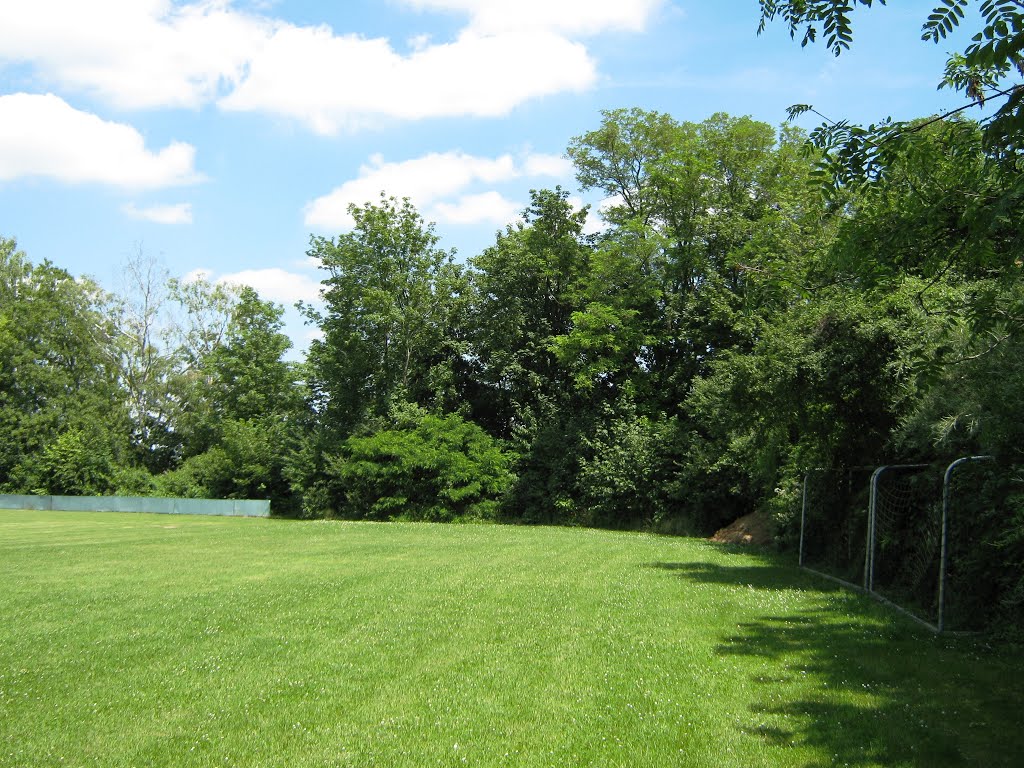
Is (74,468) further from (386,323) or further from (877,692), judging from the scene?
(877,692)

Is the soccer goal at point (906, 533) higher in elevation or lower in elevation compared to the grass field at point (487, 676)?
higher

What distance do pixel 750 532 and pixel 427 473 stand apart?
700 inches

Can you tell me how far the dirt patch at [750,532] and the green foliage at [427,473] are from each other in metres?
13.1

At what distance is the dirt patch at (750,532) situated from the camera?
22.5m

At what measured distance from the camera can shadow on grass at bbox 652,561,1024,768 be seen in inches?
209

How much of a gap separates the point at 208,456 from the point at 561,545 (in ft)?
117

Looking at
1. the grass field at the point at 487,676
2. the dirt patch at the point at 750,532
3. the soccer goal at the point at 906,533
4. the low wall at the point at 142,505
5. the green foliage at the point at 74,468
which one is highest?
the soccer goal at the point at 906,533

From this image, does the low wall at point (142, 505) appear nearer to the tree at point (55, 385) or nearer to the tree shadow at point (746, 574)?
the tree at point (55, 385)

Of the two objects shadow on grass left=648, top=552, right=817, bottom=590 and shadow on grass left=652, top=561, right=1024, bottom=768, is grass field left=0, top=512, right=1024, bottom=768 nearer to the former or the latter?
shadow on grass left=652, top=561, right=1024, bottom=768

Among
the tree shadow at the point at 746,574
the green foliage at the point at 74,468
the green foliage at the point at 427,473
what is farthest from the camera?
the green foliage at the point at 74,468

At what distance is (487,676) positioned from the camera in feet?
22.8

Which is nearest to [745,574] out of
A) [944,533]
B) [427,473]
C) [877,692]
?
[944,533]

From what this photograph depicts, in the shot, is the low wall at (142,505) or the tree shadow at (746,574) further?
the low wall at (142,505)

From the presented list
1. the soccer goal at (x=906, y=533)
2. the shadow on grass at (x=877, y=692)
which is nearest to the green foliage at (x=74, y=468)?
the soccer goal at (x=906, y=533)
